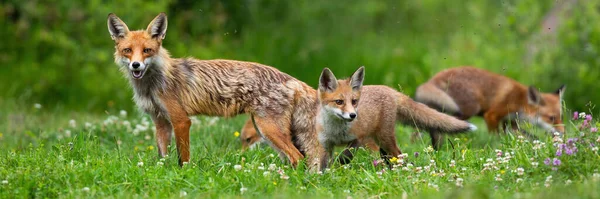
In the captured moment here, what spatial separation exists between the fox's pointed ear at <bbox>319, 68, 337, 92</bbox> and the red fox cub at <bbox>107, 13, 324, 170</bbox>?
10.8 inches

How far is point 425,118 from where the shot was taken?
7.72m

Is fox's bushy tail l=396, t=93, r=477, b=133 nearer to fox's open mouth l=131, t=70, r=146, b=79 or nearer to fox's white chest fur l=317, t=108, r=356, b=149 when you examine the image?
fox's white chest fur l=317, t=108, r=356, b=149

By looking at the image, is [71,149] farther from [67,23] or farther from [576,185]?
[67,23]

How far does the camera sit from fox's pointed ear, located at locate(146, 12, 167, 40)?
715 centimetres

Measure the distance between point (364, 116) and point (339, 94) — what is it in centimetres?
49

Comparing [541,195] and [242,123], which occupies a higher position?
[541,195]

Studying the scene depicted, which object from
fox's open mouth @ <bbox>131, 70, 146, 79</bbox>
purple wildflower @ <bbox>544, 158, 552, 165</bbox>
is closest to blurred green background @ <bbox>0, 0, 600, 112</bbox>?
fox's open mouth @ <bbox>131, 70, 146, 79</bbox>

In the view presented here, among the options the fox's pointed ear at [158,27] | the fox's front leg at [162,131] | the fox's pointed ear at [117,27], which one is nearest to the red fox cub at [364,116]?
the fox's front leg at [162,131]

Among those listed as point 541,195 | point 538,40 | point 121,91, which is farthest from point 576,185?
point 121,91

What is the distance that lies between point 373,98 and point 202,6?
8.50 meters

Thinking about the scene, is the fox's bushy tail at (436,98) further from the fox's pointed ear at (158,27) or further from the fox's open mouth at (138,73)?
the fox's open mouth at (138,73)

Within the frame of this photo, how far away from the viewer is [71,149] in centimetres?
688

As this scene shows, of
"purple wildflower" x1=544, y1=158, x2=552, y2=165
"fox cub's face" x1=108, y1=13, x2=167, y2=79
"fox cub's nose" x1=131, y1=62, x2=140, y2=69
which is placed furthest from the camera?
"fox cub's face" x1=108, y1=13, x2=167, y2=79

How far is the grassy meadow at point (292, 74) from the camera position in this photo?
5879mm
